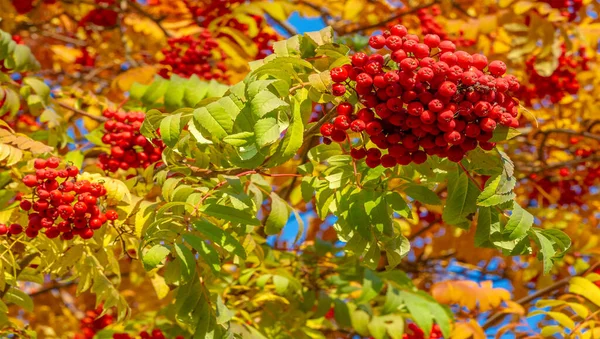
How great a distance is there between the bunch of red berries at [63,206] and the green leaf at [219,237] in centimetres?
43

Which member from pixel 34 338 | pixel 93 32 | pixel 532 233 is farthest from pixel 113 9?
pixel 532 233

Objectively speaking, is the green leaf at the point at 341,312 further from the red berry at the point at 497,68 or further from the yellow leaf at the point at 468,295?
the red berry at the point at 497,68

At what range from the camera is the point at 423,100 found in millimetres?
2289

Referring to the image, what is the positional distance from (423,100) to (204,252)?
932mm

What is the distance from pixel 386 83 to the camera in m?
2.31

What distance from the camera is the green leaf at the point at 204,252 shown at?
8.58ft

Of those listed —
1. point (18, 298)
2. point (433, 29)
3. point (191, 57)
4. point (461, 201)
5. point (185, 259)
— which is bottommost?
point (18, 298)

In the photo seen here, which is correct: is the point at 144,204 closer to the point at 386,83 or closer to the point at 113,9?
the point at 386,83

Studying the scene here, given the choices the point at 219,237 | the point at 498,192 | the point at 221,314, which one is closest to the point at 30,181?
the point at 219,237

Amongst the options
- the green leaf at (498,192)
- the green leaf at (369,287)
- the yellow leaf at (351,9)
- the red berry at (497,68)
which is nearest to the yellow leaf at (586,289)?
the green leaf at (369,287)

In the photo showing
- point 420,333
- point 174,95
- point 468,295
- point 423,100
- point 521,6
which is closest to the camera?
point 423,100

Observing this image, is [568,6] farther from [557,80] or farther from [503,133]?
[503,133]

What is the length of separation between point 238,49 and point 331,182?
2.69 meters

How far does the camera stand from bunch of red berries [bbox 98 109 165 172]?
134 inches
